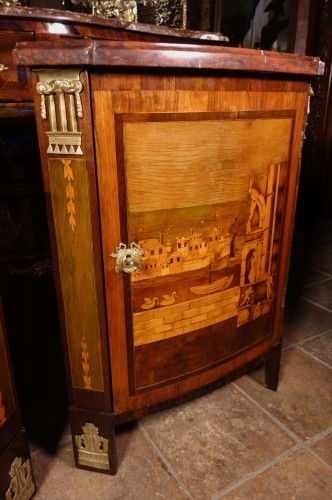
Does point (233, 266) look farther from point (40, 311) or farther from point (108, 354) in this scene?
point (40, 311)

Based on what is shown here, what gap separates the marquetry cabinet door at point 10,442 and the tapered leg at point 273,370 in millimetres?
855

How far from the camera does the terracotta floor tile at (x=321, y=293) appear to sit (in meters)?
2.27

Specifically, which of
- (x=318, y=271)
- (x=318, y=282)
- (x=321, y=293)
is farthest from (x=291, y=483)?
(x=318, y=271)

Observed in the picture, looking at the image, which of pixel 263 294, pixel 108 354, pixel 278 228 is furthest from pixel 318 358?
pixel 108 354

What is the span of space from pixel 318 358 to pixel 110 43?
1.52m

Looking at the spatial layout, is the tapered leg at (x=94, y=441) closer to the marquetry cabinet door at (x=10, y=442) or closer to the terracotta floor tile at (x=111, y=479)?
the terracotta floor tile at (x=111, y=479)

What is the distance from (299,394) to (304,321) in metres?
0.62

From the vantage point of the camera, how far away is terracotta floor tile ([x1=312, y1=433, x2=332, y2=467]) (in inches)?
47.9

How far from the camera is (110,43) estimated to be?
0.78m

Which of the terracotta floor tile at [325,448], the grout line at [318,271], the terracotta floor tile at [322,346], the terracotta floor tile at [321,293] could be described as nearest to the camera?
the terracotta floor tile at [325,448]

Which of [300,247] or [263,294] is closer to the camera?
[263,294]

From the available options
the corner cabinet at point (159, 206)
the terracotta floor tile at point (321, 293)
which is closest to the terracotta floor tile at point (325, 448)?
the corner cabinet at point (159, 206)

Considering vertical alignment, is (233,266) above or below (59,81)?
below

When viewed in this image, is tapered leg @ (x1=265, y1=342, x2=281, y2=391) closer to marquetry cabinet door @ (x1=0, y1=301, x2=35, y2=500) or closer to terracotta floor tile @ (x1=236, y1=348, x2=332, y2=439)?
terracotta floor tile @ (x1=236, y1=348, x2=332, y2=439)
